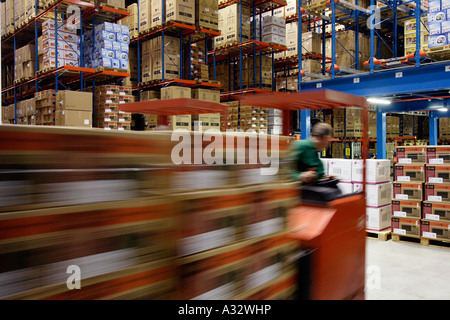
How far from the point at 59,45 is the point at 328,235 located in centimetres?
891

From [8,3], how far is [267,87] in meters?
8.84

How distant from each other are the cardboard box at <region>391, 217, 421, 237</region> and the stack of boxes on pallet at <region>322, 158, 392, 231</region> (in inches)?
9.4

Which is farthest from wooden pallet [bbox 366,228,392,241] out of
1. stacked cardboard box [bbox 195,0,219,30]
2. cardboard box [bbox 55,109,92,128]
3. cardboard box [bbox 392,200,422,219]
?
stacked cardboard box [bbox 195,0,219,30]

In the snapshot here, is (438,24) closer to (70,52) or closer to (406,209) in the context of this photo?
(406,209)

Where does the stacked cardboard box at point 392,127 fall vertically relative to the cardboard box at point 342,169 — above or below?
above

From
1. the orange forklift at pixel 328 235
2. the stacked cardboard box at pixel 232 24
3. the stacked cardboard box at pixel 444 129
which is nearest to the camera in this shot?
the orange forklift at pixel 328 235

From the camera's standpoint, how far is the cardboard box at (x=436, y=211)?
5.99m

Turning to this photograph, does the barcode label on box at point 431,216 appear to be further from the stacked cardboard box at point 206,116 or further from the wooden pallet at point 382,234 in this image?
the stacked cardboard box at point 206,116

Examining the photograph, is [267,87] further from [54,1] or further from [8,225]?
[8,225]

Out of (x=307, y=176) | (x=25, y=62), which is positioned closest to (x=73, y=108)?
(x=25, y=62)

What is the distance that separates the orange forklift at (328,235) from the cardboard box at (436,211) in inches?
138

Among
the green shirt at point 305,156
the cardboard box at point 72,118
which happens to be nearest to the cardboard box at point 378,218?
the green shirt at point 305,156

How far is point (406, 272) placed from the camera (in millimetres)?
4855
